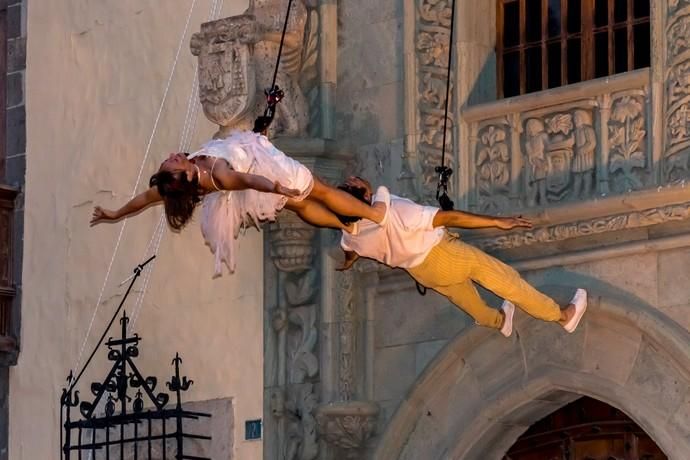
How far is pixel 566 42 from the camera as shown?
1728 centimetres

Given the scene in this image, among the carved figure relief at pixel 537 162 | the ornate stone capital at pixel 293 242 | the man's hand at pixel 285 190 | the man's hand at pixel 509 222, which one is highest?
the carved figure relief at pixel 537 162

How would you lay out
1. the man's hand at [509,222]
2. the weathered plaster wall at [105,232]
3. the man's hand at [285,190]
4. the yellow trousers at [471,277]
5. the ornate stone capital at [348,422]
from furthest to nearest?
the weathered plaster wall at [105,232]
the ornate stone capital at [348,422]
the yellow trousers at [471,277]
the man's hand at [509,222]
the man's hand at [285,190]

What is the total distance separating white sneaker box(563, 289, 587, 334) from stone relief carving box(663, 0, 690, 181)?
2.76 feet

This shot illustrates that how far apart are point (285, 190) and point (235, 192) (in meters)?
0.37

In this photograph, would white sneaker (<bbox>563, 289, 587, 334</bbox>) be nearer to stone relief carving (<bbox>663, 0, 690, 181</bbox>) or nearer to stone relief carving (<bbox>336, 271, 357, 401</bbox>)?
stone relief carving (<bbox>663, 0, 690, 181</bbox>)

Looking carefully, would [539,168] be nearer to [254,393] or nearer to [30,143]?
[254,393]

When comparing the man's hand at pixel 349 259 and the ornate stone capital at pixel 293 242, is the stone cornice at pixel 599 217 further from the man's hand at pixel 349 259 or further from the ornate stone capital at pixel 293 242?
the ornate stone capital at pixel 293 242

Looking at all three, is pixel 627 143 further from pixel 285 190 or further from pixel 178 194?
pixel 178 194

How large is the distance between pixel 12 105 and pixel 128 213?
5.24 meters

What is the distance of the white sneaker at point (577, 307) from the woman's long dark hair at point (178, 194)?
273cm

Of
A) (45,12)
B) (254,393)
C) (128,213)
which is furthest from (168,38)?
(128,213)

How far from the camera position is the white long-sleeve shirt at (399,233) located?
15.5m

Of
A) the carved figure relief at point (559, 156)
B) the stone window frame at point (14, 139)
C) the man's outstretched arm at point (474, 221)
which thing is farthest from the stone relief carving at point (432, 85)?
the stone window frame at point (14, 139)

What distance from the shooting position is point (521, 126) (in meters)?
17.0
